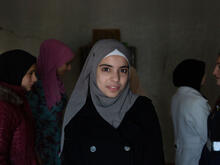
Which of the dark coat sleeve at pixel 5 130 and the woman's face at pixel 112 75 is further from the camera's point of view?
the dark coat sleeve at pixel 5 130

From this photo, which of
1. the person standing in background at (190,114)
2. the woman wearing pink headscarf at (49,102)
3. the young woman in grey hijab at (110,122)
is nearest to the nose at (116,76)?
the young woman in grey hijab at (110,122)

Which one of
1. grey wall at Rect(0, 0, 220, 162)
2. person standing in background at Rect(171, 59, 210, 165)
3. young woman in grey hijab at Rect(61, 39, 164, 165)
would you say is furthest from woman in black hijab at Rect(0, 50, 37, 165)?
grey wall at Rect(0, 0, 220, 162)

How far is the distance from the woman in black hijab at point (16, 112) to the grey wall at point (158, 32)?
2004 millimetres

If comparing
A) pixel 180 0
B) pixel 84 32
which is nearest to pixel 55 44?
pixel 84 32

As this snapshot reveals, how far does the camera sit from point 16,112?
1497 millimetres

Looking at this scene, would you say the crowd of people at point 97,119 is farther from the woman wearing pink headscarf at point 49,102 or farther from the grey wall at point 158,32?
the grey wall at point 158,32

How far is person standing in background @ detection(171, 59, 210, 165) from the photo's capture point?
2.09 metres

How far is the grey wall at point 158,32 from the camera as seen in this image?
3822 mm

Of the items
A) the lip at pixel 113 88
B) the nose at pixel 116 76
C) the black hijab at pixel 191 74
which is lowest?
the black hijab at pixel 191 74

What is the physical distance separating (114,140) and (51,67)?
1.56 metres

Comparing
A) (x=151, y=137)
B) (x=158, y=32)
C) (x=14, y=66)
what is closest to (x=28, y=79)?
(x=14, y=66)

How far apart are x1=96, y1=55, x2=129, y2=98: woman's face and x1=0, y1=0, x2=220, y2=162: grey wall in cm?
261

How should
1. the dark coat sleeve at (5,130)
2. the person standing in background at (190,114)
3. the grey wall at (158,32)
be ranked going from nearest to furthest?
the dark coat sleeve at (5,130)
the person standing in background at (190,114)
the grey wall at (158,32)

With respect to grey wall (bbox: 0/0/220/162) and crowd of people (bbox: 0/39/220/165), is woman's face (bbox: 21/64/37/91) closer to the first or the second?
crowd of people (bbox: 0/39/220/165)
